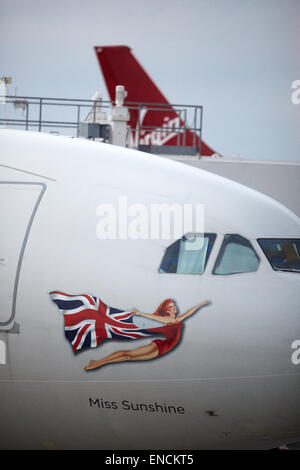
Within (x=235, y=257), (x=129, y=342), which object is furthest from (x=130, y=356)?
(x=235, y=257)

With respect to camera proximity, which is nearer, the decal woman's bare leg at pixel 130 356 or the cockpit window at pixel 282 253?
the decal woman's bare leg at pixel 130 356

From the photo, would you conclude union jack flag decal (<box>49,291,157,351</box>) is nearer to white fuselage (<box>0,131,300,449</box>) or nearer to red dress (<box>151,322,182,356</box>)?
white fuselage (<box>0,131,300,449</box>)

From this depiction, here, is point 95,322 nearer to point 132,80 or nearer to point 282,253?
point 282,253

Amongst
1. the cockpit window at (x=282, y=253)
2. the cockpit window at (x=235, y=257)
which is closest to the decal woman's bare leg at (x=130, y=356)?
the cockpit window at (x=235, y=257)

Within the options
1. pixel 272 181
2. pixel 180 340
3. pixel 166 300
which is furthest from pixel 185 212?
pixel 272 181

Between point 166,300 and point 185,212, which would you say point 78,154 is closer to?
point 185,212

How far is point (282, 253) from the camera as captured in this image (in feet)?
18.4

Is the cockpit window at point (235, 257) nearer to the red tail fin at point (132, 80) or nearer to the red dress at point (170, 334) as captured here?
the red dress at point (170, 334)

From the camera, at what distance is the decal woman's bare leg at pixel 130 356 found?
5266 mm

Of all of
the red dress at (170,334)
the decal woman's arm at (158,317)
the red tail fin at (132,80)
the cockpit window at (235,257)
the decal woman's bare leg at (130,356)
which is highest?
the red tail fin at (132,80)

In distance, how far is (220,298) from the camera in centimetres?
534

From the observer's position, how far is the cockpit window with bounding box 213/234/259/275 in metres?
5.44

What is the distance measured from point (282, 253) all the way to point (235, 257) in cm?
51

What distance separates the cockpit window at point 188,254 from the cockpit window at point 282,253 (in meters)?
0.53
